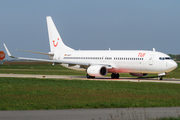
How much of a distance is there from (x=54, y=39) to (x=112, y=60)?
13.2 meters

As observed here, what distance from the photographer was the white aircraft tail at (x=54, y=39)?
52.6 m

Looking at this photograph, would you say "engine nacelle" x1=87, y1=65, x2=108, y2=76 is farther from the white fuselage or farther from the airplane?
the white fuselage

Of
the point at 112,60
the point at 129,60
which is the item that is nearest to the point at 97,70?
the point at 112,60

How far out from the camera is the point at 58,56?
5175 cm

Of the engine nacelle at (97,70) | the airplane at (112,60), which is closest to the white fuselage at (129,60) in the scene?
the airplane at (112,60)

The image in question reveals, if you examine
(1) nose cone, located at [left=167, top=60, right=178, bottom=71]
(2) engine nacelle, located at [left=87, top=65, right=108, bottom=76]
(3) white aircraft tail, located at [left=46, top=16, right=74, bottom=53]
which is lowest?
(2) engine nacelle, located at [left=87, top=65, right=108, bottom=76]

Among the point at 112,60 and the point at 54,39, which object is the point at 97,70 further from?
the point at 54,39

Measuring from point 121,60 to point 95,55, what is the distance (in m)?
5.09

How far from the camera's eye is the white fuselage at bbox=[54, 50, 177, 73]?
40.3 m

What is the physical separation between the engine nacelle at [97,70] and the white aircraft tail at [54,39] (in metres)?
9.50

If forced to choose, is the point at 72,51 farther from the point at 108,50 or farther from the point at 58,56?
the point at 108,50

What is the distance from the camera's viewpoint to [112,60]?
146 feet

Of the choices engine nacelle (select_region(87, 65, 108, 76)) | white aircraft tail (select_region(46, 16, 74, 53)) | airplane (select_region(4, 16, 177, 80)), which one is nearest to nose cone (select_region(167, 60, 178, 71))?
airplane (select_region(4, 16, 177, 80))

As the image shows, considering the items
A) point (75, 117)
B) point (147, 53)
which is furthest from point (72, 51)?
point (75, 117)
